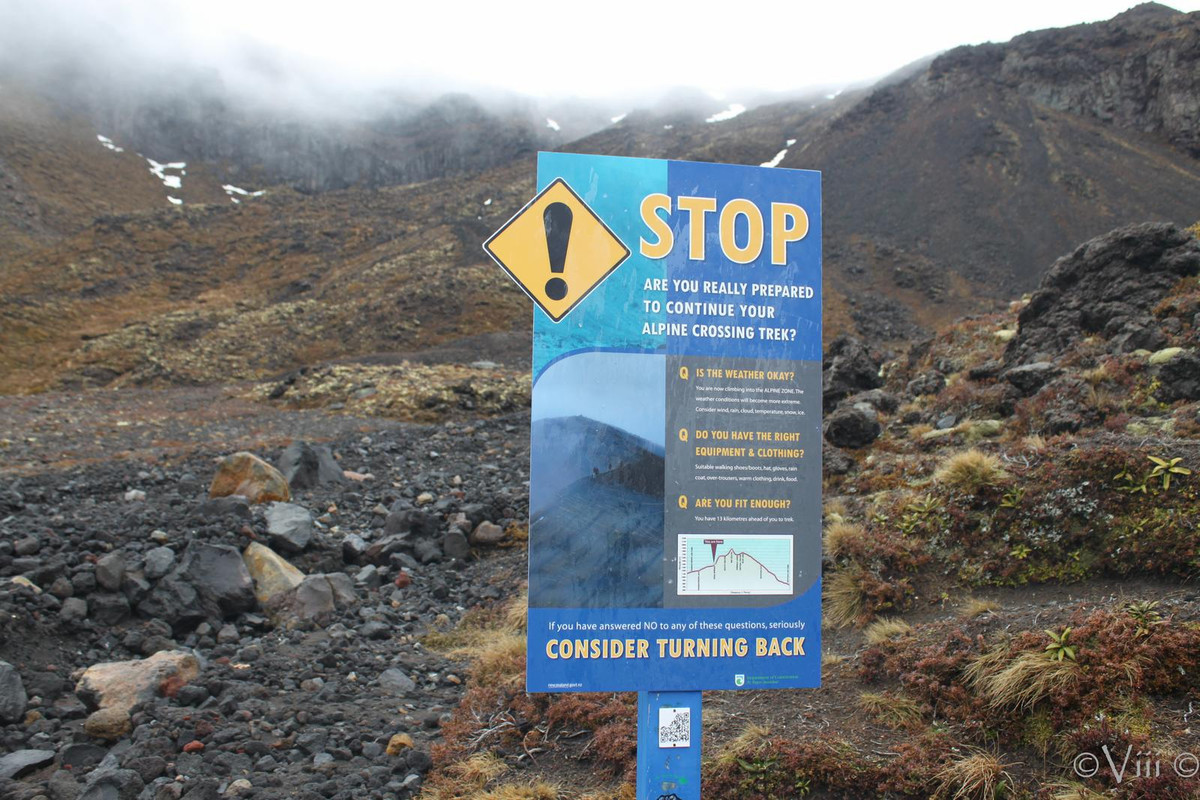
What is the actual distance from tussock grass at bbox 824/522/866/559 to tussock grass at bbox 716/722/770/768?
2.65 meters

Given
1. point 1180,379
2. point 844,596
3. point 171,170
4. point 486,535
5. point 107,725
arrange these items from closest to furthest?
point 107,725, point 844,596, point 1180,379, point 486,535, point 171,170

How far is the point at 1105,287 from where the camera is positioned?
36.2 ft

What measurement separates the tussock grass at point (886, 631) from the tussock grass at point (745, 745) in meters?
1.43

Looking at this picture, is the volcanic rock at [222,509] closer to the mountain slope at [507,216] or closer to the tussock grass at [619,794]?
the tussock grass at [619,794]

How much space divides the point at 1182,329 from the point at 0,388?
39.5 metres

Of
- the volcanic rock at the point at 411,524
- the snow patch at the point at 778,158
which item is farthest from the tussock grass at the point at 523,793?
the snow patch at the point at 778,158

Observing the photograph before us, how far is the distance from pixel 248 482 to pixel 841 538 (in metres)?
8.33

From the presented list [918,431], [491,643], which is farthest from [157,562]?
[918,431]

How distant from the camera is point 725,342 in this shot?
3.06 meters

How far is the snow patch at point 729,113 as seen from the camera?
106m

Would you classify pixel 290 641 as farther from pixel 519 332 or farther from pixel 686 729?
pixel 519 332

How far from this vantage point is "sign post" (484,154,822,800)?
9.66 feet

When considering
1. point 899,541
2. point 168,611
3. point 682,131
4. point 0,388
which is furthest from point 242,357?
point 682,131

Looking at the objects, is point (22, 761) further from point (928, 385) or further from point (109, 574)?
point (928, 385)
